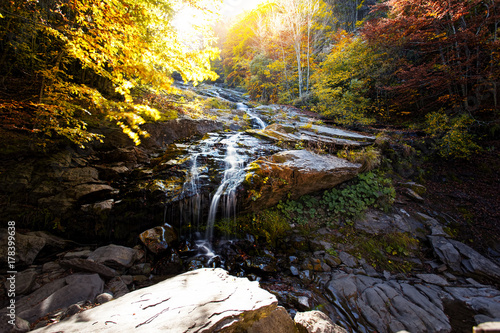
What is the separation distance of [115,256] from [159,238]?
840 mm

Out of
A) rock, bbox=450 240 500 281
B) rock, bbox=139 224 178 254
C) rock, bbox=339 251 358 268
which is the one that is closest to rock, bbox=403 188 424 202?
rock, bbox=450 240 500 281

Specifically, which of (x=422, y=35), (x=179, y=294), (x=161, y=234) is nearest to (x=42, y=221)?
(x=161, y=234)

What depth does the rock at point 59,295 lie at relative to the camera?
2.35 metres

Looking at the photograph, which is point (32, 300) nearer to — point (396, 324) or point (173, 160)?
point (173, 160)

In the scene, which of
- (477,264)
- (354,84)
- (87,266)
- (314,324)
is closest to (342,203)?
(477,264)

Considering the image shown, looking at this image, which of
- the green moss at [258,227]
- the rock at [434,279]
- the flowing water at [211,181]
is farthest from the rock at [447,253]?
the flowing water at [211,181]

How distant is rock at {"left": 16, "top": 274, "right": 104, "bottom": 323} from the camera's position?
92.7 inches

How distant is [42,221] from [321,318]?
565 cm

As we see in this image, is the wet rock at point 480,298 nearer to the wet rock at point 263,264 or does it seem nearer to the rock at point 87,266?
the wet rock at point 263,264

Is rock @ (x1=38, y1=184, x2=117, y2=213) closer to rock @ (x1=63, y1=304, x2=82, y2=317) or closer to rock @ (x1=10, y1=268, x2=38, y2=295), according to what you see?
rock @ (x1=10, y1=268, x2=38, y2=295)

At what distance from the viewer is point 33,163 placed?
401cm

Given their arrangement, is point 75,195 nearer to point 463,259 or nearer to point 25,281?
point 25,281

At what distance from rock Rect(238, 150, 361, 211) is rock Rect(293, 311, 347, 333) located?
287 cm

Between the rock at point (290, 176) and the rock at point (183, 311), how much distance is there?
2.82m
